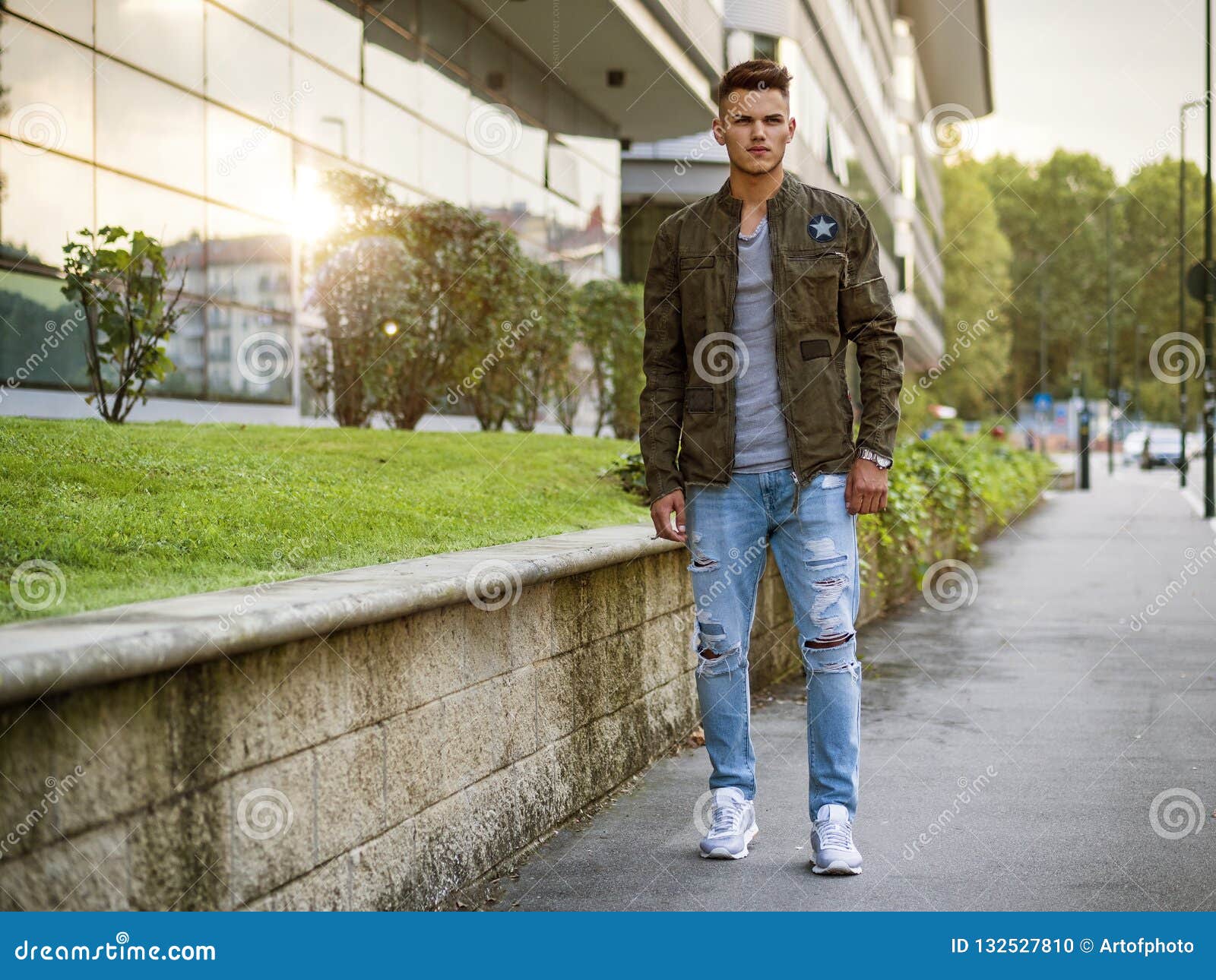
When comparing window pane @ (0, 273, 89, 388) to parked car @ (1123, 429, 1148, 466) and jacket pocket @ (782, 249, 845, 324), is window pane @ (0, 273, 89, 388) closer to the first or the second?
jacket pocket @ (782, 249, 845, 324)

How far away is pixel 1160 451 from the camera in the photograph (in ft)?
216

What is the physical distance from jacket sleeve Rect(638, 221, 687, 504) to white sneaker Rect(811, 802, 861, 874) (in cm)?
110

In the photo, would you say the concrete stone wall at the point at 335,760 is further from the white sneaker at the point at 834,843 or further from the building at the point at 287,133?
the building at the point at 287,133

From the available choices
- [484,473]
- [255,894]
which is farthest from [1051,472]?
[255,894]

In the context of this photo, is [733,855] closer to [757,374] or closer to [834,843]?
[834,843]

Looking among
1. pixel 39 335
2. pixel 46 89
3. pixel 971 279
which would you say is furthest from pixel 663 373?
pixel 971 279

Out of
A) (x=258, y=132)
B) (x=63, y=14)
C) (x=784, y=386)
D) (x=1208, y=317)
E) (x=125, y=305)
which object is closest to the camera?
(x=784, y=386)

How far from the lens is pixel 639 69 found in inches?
864

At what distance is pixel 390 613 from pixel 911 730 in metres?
3.78

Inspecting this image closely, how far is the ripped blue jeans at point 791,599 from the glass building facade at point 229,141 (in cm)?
750

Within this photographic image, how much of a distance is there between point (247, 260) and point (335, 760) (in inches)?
493

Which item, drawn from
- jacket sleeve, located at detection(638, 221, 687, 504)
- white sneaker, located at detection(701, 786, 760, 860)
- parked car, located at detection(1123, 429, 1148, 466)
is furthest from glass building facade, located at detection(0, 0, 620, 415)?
parked car, located at detection(1123, 429, 1148, 466)

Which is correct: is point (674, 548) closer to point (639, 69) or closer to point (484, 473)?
point (484, 473)

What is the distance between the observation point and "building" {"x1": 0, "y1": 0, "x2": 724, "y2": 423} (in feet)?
39.6
